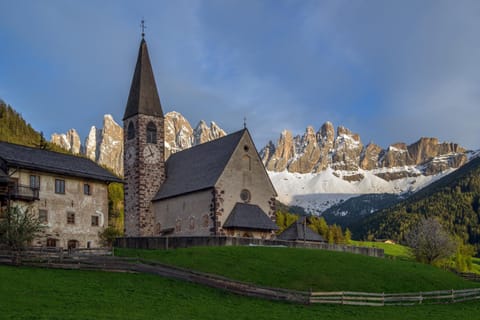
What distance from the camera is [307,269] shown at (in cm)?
5206

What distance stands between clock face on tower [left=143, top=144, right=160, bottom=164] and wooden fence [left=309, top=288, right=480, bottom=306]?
41369 millimetres

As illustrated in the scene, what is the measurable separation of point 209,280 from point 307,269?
370 inches

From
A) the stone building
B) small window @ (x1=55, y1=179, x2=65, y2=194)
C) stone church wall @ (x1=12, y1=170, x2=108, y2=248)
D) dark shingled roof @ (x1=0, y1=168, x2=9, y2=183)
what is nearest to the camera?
dark shingled roof @ (x1=0, y1=168, x2=9, y2=183)

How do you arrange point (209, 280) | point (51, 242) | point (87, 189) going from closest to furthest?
point (209, 280), point (51, 242), point (87, 189)

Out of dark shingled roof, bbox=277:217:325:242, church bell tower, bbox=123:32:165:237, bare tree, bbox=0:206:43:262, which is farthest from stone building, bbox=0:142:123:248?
dark shingled roof, bbox=277:217:325:242

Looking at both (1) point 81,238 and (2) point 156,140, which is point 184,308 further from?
(2) point 156,140

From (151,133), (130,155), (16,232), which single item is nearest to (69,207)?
(16,232)

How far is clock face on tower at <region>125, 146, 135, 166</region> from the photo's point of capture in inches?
3228

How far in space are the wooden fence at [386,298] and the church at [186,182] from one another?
2401 centimetres

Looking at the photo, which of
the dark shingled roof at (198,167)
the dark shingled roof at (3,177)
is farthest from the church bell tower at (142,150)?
the dark shingled roof at (3,177)

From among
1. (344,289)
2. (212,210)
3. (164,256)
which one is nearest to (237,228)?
(212,210)

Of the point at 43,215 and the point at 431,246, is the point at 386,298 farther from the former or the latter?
the point at 431,246

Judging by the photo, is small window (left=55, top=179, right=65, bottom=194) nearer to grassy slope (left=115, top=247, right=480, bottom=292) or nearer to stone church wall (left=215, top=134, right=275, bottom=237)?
grassy slope (left=115, top=247, right=480, bottom=292)

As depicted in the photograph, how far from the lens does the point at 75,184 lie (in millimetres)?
65750
